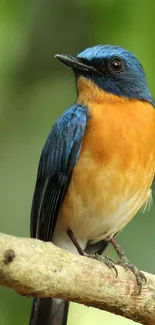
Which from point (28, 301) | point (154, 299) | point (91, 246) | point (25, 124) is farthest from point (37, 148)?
point (154, 299)

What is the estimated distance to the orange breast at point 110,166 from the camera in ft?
16.1

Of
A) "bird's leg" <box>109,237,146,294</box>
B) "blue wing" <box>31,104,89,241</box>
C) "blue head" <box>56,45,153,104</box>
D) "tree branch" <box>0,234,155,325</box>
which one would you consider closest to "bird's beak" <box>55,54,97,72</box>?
"blue head" <box>56,45,153,104</box>

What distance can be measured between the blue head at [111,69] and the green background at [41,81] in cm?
14

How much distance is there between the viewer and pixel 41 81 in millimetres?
5945

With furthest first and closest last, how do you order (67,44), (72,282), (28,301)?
1. (67,44)
2. (28,301)
3. (72,282)

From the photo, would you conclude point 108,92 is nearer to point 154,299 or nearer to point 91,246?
point 91,246

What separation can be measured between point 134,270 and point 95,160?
65 centimetres

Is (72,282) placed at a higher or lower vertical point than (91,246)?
higher

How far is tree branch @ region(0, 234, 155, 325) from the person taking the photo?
350 centimetres

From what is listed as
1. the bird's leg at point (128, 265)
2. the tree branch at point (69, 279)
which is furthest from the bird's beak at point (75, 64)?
the tree branch at point (69, 279)

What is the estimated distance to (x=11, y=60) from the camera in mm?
4969

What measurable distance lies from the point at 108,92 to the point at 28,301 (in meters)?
1.30

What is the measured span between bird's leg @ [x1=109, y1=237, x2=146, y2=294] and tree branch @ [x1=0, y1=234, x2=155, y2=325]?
0.03 m

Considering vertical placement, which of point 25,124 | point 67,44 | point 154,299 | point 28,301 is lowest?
point 28,301
